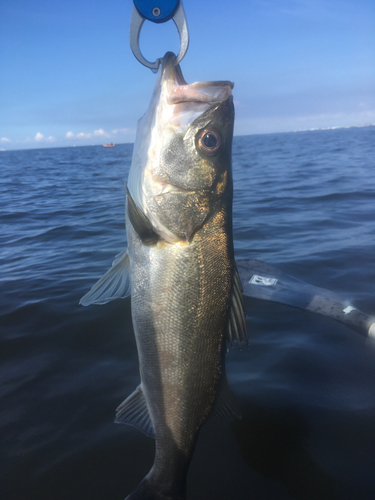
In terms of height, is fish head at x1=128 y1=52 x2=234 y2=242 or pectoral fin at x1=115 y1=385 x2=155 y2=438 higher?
fish head at x1=128 y1=52 x2=234 y2=242

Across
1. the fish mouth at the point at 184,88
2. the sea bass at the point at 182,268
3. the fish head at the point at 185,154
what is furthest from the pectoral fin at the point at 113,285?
the fish mouth at the point at 184,88

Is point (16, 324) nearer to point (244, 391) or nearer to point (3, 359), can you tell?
point (3, 359)

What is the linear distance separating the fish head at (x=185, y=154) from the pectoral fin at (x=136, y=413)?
41.3 inches

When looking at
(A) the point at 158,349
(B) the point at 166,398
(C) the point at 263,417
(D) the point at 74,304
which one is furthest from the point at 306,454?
(D) the point at 74,304

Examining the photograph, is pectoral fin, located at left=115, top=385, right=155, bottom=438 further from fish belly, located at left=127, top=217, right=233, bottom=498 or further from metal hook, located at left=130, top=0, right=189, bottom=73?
metal hook, located at left=130, top=0, right=189, bottom=73

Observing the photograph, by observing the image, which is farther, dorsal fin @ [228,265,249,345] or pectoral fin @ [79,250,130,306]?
pectoral fin @ [79,250,130,306]

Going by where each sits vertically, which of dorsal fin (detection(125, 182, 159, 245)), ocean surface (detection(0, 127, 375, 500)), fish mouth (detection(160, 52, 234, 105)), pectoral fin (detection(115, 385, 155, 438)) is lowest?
ocean surface (detection(0, 127, 375, 500))

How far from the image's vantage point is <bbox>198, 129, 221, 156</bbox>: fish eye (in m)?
1.92

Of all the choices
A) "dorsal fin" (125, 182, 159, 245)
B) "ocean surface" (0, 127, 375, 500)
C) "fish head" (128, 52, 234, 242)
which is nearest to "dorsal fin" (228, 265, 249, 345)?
"fish head" (128, 52, 234, 242)

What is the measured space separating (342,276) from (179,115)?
473cm

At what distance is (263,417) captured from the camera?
9.66ft

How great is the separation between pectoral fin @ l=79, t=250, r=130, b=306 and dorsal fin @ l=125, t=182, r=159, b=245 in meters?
0.31

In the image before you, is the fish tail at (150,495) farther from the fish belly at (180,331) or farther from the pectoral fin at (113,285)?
the pectoral fin at (113,285)

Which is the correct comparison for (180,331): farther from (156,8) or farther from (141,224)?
(156,8)
